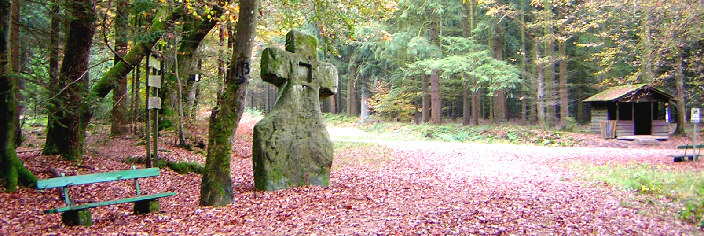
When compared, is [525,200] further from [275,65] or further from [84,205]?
[84,205]

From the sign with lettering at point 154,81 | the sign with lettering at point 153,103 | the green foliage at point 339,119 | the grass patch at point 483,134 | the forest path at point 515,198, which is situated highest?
the sign with lettering at point 154,81

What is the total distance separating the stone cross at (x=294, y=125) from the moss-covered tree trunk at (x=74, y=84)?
336 cm

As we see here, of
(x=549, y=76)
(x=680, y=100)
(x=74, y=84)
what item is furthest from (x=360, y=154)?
(x=680, y=100)

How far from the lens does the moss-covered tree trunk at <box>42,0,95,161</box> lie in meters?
7.82

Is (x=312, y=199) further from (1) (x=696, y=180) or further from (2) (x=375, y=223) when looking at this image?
(1) (x=696, y=180)

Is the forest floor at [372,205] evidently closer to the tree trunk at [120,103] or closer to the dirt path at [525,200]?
the dirt path at [525,200]

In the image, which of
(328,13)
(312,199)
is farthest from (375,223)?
(328,13)

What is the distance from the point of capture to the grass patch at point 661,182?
616 cm

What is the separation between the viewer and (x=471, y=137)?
21828 mm

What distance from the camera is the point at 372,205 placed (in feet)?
21.5

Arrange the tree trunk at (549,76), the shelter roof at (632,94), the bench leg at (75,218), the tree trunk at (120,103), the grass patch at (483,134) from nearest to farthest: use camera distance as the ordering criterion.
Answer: the bench leg at (75,218) → the tree trunk at (120,103) → the shelter roof at (632,94) → the grass patch at (483,134) → the tree trunk at (549,76)

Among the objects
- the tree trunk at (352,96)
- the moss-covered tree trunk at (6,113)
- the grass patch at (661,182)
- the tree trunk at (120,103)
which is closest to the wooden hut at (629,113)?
the grass patch at (661,182)

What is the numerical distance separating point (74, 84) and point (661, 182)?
11.2 meters

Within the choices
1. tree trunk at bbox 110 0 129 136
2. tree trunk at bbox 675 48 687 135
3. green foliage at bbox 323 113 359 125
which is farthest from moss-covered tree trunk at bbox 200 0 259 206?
green foliage at bbox 323 113 359 125
